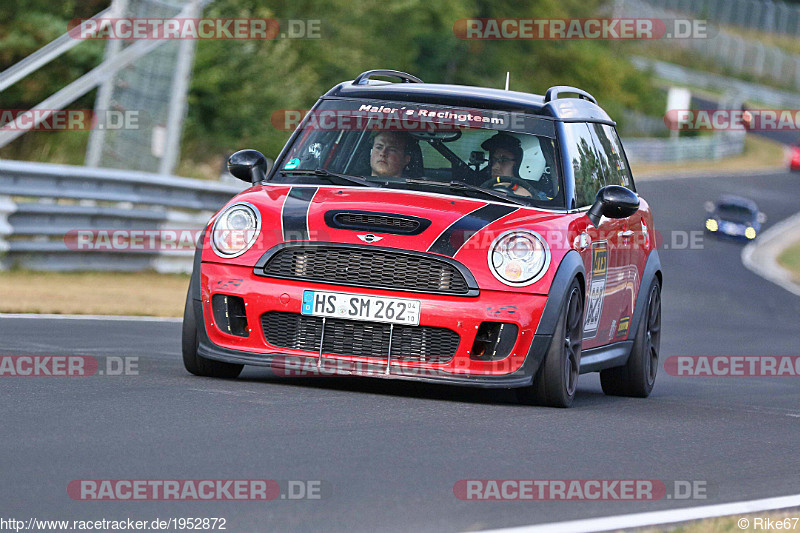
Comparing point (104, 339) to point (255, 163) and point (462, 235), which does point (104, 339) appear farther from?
point (462, 235)

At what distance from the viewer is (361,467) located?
18.7 feet

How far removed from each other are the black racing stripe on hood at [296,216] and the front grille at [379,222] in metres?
0.18

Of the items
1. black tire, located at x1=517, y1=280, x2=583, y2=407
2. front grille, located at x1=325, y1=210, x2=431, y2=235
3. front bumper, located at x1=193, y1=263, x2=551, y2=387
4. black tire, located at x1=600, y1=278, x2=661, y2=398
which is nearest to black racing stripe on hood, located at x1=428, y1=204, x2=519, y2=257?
front grille, located at x1=325, y1=210, x2=431, y2=235

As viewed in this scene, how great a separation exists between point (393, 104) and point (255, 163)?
0.90 metres

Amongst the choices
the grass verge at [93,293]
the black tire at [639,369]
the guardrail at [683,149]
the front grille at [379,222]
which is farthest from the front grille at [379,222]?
the guardrail at [683,149]

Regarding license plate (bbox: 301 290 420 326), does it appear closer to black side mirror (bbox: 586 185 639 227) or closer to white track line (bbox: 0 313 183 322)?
black side mirror (bbox: 586 185 639 227)

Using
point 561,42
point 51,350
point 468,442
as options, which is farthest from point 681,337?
point 561,42

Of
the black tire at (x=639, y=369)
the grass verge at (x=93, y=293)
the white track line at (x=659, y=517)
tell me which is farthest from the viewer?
the grass verge at (x=93, y=293)

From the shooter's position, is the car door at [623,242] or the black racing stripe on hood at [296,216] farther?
the car door at [623,242]

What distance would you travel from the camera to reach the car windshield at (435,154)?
27.9 ft

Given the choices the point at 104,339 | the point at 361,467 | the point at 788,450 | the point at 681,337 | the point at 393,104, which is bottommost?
the point at 681,337

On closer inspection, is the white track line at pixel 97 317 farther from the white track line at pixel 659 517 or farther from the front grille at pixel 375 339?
the white track line at pixel 659 517

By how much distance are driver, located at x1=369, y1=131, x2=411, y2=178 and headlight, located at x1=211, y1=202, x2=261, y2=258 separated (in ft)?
3.16

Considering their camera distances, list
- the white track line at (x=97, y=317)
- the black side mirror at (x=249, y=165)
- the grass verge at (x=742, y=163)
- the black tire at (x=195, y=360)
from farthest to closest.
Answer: the grass verge at (x=742, y=163) < the white track line at (x=97, y=317) < the black side mirror at (x=249, y=165) < the black tire at (x=195, y=360)
